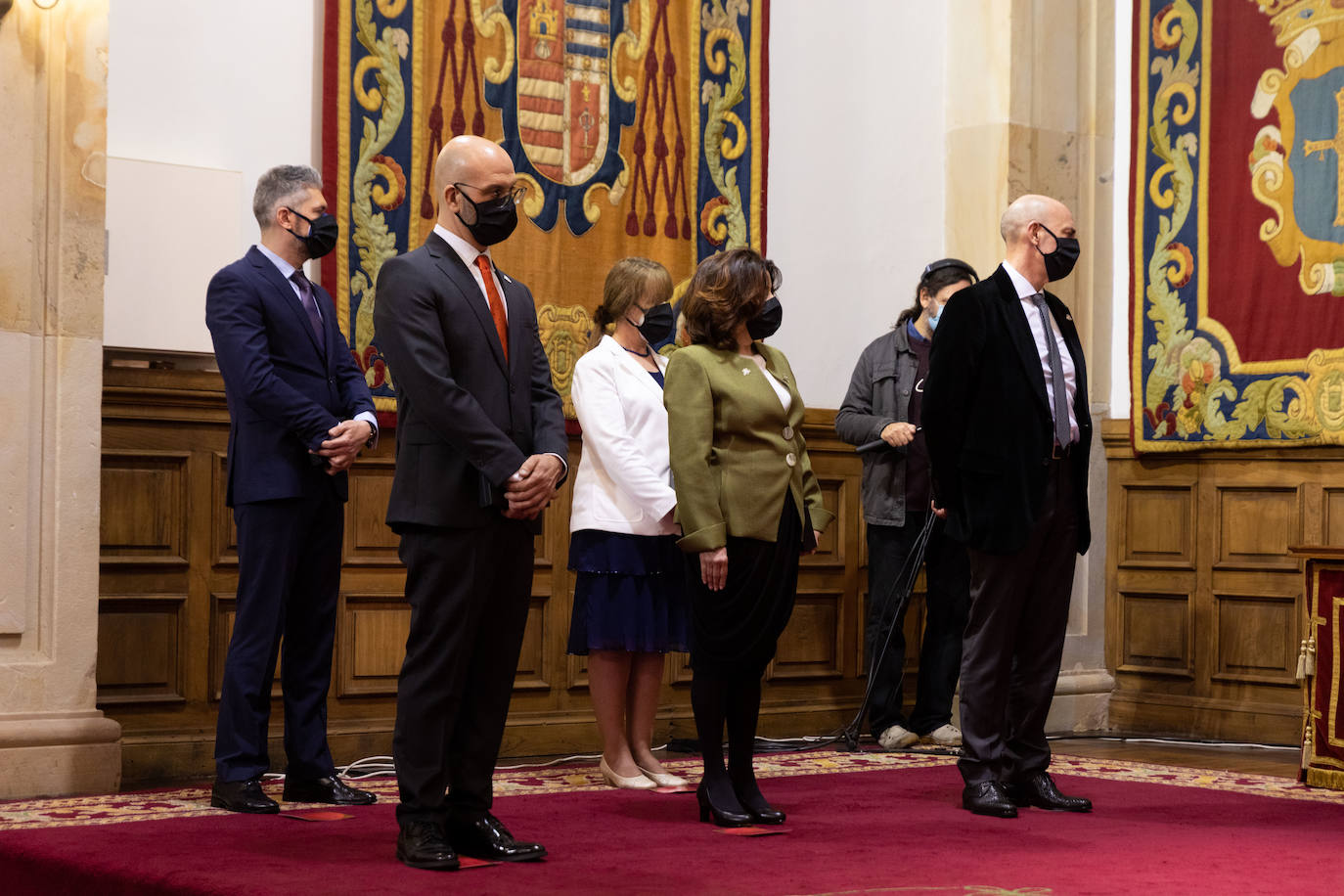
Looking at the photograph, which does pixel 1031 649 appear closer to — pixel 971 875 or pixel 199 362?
pixel 971 875

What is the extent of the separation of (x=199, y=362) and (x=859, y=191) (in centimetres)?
287

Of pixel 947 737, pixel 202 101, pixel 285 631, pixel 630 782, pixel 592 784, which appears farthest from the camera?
pixel 947 737

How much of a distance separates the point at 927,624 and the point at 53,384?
300 centimetres

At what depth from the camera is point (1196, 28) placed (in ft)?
20.9

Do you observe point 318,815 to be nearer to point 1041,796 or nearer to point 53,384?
point 53,384

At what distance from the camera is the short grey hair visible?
4.36 meters

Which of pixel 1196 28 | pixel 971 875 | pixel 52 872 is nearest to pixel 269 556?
pixel 52 872

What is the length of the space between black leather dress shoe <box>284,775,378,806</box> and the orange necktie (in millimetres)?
1429

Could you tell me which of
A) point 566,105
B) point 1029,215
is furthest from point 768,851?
point 566,105

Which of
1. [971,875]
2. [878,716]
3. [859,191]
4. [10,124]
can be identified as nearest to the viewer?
[971,875]

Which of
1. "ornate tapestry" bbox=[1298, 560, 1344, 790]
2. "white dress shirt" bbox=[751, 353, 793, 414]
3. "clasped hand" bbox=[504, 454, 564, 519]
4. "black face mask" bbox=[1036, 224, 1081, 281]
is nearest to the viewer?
"clasped hand" bbox=[504, 454, 564, 519]

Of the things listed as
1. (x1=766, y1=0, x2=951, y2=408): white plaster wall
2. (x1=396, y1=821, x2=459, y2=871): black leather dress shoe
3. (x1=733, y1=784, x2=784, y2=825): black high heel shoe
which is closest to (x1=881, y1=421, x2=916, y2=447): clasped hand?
(x1=766, y1=0, x2=951, y2=408): white plaster wall

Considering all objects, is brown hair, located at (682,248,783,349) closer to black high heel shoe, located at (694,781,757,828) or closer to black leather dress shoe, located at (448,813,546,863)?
black high heel shoe, located at (694,781,757,828)

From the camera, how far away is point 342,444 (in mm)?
4203
